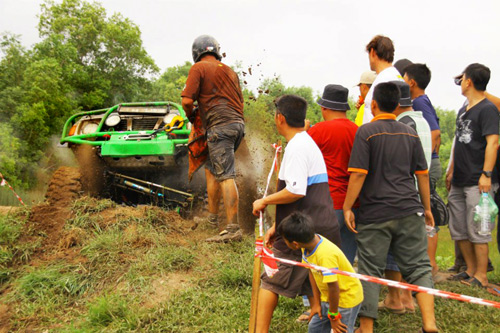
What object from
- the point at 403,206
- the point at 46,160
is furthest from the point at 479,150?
the point at 46,160

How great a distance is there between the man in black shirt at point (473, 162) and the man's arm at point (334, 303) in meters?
2.55

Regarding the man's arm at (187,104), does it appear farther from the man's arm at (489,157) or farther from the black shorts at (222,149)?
the man's arm at (489,157)

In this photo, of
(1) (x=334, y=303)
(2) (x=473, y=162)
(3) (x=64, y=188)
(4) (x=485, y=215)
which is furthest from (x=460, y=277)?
(3) (x=64, y=188)

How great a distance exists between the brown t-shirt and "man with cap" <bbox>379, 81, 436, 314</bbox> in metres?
2.13

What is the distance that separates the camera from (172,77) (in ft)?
127

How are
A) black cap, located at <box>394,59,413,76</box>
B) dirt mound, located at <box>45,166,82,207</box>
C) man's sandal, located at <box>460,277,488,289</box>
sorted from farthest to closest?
dirt mound, located at <box>45,166,82,207</box>, black cap, located at <box>394,59,413,76</box>, man's sandal, located at <box>460,277,488,289</box>

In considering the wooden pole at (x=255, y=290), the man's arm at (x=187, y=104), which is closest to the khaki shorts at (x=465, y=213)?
the wooden pole at (x=255, y=290)

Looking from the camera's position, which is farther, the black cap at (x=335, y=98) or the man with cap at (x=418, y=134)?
the man with cap at (x=418, y=134)

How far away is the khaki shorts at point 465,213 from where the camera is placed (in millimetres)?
4703

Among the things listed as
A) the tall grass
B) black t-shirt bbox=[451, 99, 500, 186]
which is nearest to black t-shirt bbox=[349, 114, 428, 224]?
black t-shirt bbox=[451, 99, 500, 186]

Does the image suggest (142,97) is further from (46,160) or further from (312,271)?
(312,271)

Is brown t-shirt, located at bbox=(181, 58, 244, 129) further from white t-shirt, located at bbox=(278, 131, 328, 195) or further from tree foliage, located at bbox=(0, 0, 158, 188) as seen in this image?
tree foliage, located at bbox=(0, 0, 158, 188)

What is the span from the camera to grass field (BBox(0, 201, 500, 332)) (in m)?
3.68

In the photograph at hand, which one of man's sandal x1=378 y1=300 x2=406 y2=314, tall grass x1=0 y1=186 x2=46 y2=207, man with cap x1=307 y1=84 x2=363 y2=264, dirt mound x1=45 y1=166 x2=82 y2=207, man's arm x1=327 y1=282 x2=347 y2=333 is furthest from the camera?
tall grass x1=0 y1=186 x2=46 y2=207
